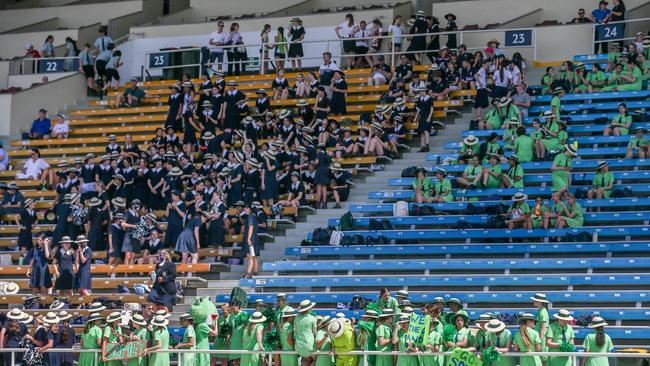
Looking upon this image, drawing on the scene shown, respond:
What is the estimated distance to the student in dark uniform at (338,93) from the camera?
1261 inches

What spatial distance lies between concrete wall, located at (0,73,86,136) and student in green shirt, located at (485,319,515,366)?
19.5m

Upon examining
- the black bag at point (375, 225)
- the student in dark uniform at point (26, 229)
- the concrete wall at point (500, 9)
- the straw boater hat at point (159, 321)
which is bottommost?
the straw boater hat at point (159, 321)

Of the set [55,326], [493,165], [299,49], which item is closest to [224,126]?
[299,49]

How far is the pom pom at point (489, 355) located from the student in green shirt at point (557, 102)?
1011 cm

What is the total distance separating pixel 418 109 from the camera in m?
30.3

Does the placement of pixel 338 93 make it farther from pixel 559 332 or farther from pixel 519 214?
pixel 559 332

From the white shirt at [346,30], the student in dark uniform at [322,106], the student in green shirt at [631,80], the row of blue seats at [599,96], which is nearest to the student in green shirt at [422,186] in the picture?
the row of blue seats at [599,96]

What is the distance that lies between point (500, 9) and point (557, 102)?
7.12 metres

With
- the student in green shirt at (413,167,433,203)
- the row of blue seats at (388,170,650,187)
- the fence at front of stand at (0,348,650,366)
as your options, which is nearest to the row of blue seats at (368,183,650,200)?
the row of blue seats at (388,170,650,187)

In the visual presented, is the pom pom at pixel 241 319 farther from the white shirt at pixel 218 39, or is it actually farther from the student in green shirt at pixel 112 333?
the white shirt at pixel 218 39

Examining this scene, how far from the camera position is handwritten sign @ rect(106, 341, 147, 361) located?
2172 centimetres

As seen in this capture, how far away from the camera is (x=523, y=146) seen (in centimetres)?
2817

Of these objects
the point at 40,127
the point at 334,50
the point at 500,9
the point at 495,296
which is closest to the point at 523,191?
the point at 495,296

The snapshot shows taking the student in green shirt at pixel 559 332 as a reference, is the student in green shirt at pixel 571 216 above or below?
above
